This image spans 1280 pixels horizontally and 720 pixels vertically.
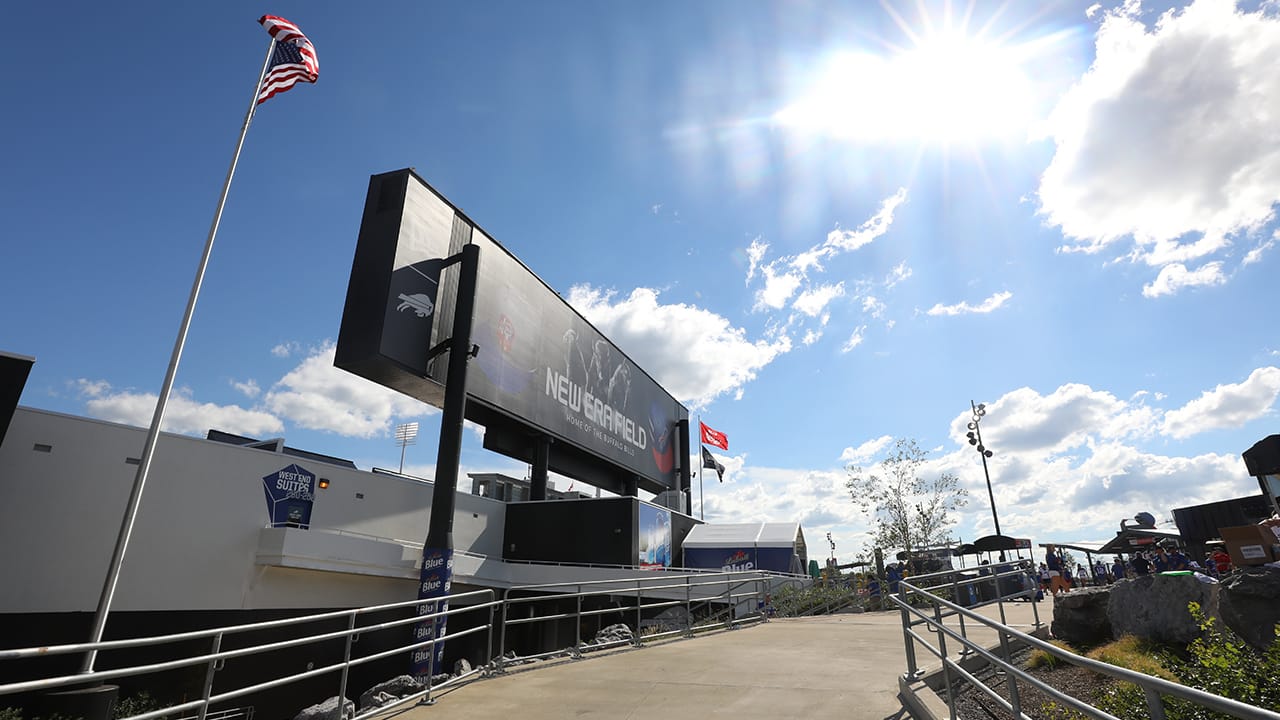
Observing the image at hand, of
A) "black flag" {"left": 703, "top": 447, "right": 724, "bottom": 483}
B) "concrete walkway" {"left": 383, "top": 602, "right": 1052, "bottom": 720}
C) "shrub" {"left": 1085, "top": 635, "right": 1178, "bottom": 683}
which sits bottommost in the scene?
"concrete walkway" {"left": 383, "top": 602, "right": 1052, "bottom": 720}

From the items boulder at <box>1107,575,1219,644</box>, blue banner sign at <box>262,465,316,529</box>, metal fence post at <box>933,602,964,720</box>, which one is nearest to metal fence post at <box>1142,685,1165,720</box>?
metal fence post at <box>933,602,964,720</box>

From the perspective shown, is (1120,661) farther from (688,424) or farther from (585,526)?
(688,424)

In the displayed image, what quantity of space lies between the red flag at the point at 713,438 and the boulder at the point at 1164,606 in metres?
32.6

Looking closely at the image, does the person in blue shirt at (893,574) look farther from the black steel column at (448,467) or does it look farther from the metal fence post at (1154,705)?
the metal fence post at (1154,705)

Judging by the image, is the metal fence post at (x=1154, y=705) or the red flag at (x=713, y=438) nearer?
the metal fence post at (x=1154, y=705)

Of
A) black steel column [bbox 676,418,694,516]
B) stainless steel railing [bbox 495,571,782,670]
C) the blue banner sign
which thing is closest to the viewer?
stainless steel railing [bbox 495,571,782,670]

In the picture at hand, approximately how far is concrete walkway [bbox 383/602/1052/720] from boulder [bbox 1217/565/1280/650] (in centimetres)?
317

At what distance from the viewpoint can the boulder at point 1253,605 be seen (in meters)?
6.49

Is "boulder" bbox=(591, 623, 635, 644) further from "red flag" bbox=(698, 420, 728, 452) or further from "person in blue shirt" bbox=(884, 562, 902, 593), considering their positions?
"red flag" bbox=(698, 420, 728, 452)

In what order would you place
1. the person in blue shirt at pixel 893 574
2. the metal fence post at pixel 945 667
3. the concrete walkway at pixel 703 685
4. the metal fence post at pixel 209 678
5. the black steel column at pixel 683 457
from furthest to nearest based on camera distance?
the black steel column at pixel 683 457, the person in blue shirt at pixel 893 574, the concrete walkway at pixel 703 685, the metal fence post at pixel 945 667, the metal fence post at pixel 209 678

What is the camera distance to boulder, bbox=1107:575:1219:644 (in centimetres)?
762

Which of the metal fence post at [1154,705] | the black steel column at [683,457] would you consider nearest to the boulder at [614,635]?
the metal fence post at [1154,705]

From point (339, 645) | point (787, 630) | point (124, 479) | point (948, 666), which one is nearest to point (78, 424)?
point (124, 479)

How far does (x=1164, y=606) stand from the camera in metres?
7.84
